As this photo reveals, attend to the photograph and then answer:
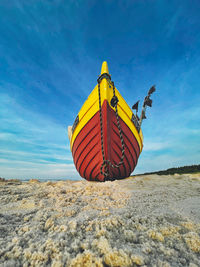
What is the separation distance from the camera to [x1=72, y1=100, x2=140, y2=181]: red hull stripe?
3.25 m

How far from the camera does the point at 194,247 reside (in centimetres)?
70

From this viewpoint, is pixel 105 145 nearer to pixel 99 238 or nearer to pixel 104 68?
pixel 104 68

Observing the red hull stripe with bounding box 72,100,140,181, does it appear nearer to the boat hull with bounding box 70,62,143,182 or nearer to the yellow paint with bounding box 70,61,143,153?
the boat hull with bounding box 70,62,143,182

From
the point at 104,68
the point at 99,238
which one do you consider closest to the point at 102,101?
the point at 104,68

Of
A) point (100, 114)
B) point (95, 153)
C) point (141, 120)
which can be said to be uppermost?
point (141, 120)

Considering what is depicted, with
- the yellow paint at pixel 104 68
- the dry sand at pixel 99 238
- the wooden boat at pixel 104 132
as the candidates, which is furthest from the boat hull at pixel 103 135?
the dry sand at pixel 99 238

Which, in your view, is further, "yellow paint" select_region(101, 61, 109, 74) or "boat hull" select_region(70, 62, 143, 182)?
"yellow paint" select_region(101, 61, 109, 74)

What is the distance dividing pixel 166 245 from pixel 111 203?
72 centimetres

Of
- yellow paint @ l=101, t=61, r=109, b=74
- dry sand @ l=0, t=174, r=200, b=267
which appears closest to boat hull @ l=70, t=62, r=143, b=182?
yellow paint @ l=101, t=61, r=109, b=74

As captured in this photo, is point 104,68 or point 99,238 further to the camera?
point 104,68

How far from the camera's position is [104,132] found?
127 inches

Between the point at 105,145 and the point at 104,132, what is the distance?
0.34 metres

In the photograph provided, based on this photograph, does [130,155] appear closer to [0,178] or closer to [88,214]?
[88,214]

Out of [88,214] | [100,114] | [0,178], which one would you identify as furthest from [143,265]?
[0,178]
